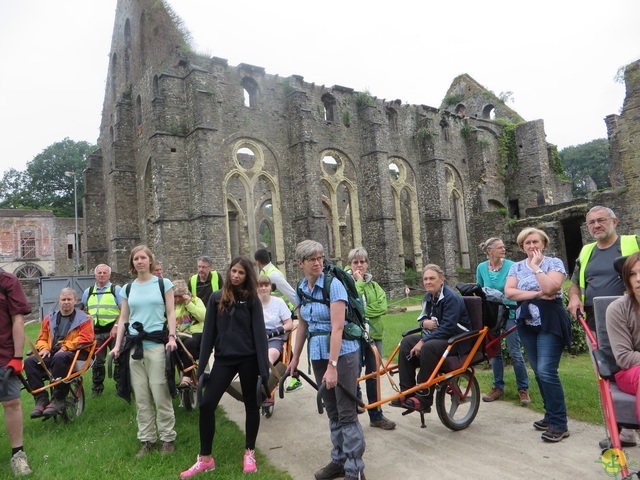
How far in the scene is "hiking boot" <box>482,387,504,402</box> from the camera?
553cm

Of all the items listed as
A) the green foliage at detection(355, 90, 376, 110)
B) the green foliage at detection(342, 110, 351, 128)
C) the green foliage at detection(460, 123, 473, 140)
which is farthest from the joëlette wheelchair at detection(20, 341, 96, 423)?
the green foliage at detection(460, 123, 473, 140)

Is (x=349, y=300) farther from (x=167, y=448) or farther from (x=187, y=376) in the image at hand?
(x=187, y=376)

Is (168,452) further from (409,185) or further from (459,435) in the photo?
(409,185)

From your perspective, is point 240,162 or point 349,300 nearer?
point 349,300

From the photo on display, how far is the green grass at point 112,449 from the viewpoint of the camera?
4.00m

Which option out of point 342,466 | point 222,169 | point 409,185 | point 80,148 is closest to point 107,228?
point 222,169

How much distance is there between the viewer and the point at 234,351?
Result: 392cm

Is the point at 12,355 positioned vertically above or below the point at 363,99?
below

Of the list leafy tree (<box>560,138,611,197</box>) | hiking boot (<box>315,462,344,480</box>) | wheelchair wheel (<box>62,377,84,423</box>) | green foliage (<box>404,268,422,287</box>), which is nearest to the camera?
hiking boot (<box>315,462,344,480</box>)

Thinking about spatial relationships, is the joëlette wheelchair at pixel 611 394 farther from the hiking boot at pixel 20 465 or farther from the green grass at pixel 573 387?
the hiking boot at pixel 20 465

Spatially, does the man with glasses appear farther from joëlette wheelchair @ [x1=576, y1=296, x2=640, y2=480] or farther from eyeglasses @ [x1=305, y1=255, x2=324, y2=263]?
eyeglasses @ [x1=305, y1=255, x2=324, y2=263]

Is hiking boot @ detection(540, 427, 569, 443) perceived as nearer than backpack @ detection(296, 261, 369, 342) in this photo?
No

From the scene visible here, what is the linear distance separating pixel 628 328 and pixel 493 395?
279cm

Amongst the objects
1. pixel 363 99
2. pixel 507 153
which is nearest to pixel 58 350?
pixel 363 99
